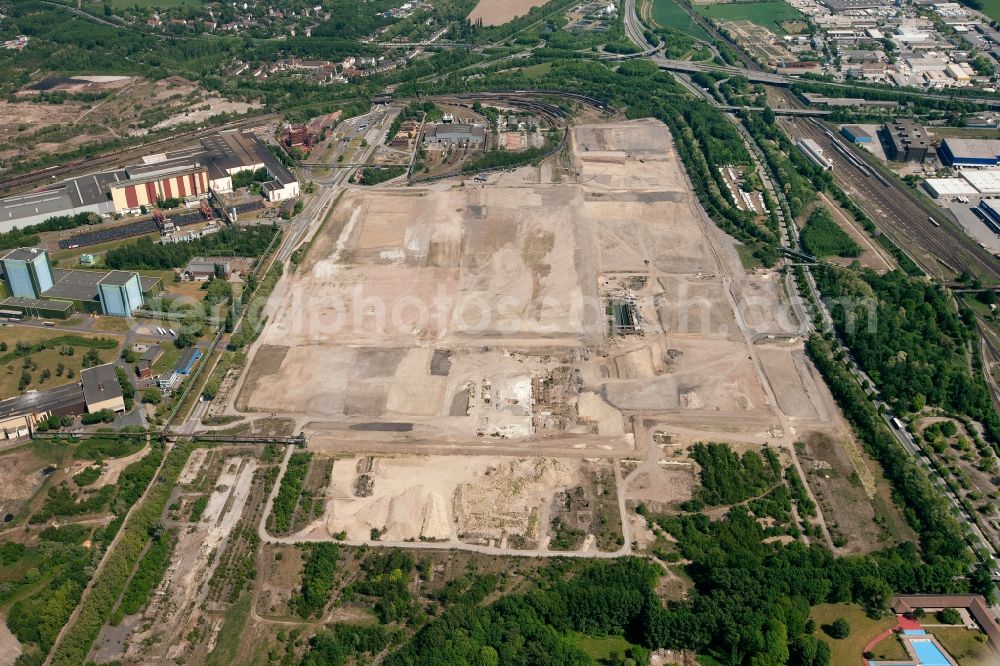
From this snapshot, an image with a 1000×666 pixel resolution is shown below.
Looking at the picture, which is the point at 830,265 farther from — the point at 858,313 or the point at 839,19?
the point at 839,19

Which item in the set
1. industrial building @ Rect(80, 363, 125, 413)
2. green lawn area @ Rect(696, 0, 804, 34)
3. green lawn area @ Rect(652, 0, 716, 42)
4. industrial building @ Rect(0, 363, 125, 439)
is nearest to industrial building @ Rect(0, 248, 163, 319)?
industrial building @ Rect(80, 363, 125, 413)

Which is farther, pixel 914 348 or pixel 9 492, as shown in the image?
pixel 914 348

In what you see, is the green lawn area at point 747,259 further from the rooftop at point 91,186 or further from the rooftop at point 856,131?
the rooftop at point 91,186

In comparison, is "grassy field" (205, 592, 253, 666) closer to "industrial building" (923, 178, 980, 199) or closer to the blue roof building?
the blue roof building

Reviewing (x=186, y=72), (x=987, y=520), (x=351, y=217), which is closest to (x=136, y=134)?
(x=186, y=72)

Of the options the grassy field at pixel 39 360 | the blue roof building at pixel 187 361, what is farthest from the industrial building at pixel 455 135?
the grassy field at pixel 39 360

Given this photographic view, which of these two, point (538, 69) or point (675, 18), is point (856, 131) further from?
point (675, 18)
